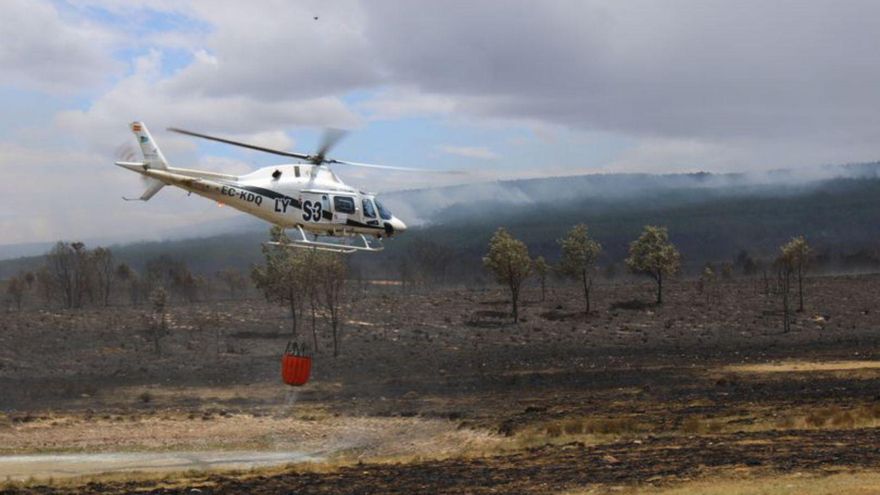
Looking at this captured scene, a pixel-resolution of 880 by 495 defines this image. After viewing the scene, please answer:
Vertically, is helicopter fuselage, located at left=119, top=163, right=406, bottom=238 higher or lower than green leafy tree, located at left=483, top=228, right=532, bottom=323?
higher

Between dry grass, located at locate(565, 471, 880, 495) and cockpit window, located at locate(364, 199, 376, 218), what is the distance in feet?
48.2

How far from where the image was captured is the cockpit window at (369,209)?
42906 mm

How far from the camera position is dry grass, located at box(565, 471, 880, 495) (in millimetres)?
30234

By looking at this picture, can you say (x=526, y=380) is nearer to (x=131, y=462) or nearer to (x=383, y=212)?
(x=131, y=462)

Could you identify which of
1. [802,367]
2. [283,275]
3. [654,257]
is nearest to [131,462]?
[283,275]

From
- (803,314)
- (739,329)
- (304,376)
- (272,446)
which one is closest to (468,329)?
(739,329)

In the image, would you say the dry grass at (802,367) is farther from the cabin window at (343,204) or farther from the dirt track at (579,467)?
the cabin window at (343,204)

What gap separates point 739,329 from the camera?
102438 millimetres

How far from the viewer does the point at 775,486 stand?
3192 centimetres

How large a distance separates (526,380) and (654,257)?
169 ft

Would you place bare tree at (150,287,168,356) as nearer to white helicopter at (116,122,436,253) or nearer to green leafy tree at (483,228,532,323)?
green leafy tree at (483,228,532,323)

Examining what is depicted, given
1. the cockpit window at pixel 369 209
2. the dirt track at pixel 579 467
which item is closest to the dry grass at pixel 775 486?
the dirt track at pixel 579 467

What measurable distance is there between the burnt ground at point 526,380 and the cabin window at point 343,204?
1077 centimetres

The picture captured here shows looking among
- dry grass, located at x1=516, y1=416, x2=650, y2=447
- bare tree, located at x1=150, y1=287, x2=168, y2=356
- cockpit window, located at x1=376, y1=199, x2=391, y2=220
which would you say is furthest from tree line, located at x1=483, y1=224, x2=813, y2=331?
cockpit window, located at x1=376, y1=199, x2=391, y2=220
